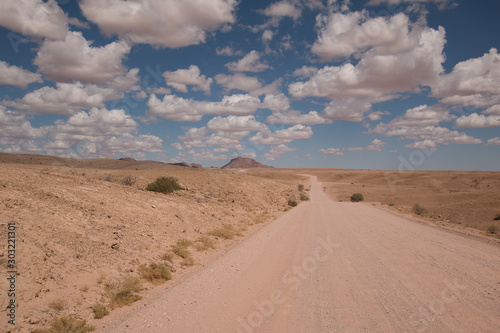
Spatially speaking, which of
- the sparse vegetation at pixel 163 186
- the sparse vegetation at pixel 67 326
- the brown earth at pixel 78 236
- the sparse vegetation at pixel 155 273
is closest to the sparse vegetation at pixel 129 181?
the sparse vegetation at pixel 163 186

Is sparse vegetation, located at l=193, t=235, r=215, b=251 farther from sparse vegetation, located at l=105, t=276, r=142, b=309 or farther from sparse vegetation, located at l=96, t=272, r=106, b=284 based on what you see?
sparse vegetation, located at l=96, t=272, r=106, b=284

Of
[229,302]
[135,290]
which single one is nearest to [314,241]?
[229,302]

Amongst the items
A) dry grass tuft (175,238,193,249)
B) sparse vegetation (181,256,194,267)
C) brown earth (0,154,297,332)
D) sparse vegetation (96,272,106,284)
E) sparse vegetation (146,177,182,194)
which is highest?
sparse vegetation (146,177,182,194)

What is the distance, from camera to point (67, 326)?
5566 mm

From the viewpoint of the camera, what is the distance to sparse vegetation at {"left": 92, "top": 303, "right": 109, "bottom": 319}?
6.17 m

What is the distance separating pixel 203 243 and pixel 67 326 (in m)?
7.61

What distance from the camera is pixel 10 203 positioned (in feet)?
29.9

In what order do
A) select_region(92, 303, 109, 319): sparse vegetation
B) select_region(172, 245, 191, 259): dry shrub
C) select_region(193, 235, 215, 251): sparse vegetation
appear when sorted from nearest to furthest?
select_region(92, 303, 109, 319): sparse vegetation < select_region(172, 245, 191, 259): dry shrub < select_region(193, 235, 215, 251): sparse vegetation

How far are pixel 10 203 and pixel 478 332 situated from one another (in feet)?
39.6

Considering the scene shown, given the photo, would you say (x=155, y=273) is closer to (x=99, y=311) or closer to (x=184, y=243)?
(x=99, y=311)

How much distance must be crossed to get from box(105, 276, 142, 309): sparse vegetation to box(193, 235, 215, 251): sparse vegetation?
446cm

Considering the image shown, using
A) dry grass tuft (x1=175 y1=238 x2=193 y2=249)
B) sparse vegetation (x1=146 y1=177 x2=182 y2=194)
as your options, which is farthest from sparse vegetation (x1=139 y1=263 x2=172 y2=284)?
sparse vegetation (x1=146 y1=177 x2=182 y2=194)

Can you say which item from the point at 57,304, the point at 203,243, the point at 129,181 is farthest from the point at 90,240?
the point at 129,181

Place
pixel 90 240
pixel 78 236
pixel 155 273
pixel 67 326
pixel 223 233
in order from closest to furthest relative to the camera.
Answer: pixel 67 326 → pixel 155 273 → pixel 78 236 → pixel 90 240 → pixel 223 233
